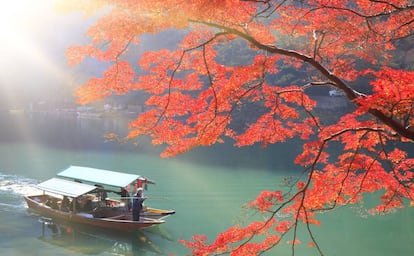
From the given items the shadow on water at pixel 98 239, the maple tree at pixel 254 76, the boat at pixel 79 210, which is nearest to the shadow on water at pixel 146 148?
the boat at pixel 79 210

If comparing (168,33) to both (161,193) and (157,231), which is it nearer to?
(161,193)

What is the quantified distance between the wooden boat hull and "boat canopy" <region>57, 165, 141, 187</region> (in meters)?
1.07

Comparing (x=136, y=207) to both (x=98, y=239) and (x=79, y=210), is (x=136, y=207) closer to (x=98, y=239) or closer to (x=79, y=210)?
(x=98, y=239)

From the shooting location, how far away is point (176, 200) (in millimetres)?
14164

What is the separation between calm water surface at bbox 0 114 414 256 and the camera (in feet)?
33.4

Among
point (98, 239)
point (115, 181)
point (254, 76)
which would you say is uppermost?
point (254, 76)

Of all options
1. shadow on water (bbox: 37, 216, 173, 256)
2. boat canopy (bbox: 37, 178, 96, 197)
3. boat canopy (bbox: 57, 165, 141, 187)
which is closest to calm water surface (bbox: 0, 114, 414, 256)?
shadow on water (bbox: 37, 216, 173, 256)

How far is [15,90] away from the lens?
57.6 meters

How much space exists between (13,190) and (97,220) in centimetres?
534

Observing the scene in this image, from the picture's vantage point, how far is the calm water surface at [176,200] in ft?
33.4

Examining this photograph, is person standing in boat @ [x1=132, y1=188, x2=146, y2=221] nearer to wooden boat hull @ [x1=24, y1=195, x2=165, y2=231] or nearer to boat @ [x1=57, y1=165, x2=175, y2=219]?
wooden boat hull @ [x1=24, y1=195, x2=165, y2=231]

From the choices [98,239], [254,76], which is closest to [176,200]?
[98,239]

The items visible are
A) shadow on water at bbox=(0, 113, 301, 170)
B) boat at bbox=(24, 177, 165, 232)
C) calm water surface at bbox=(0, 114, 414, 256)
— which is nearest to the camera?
calm water surface at bbox=(0, 114, 414, 256)

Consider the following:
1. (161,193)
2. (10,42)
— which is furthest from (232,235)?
(10,42)
